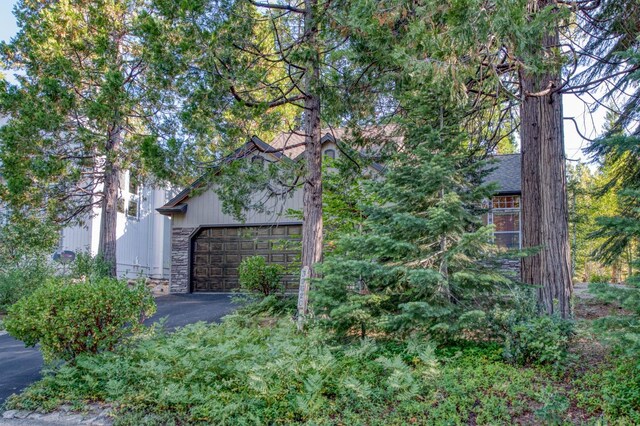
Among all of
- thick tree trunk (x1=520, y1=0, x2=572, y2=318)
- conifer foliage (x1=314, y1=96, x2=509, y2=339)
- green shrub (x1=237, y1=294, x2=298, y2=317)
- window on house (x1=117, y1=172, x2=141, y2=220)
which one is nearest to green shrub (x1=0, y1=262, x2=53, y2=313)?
window on house (x1=117, y1=172, x2=141, y2=220)

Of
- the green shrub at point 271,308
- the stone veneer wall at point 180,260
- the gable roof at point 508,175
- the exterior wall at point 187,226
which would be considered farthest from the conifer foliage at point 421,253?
the stone veneer wall at point 180,260

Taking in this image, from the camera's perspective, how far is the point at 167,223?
2084 cm

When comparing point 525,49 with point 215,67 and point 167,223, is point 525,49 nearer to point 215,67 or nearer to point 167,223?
point 215,67

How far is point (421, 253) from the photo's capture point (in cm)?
577

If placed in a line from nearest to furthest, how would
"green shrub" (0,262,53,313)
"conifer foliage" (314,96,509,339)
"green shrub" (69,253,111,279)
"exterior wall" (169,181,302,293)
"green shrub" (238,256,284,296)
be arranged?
1. "conifer foliage" (314,96,509,339)
2. "green shrub" (238,256,284,296)
3. "green shrub" (0,262,53,313)
4. "green shrub" (69,253,111,279)
5. "exterior wall" (169,181,302,293)

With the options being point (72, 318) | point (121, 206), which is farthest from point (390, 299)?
point (121, 206)

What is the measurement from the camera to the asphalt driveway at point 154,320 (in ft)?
18.3

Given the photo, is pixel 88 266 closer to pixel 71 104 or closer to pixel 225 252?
pixel 225 252

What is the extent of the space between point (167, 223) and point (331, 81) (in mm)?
15181

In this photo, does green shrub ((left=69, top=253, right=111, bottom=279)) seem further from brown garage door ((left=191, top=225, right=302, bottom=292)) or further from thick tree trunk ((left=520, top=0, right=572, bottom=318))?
thick tree trunk ((left=520, top=0, right=572, bottom=318))

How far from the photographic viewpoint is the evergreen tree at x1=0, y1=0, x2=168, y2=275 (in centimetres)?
1014

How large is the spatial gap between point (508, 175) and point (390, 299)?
370 inches

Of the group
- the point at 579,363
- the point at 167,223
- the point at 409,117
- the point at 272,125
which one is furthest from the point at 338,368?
the point at 167,223

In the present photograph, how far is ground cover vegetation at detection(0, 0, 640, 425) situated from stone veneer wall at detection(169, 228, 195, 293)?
7.86m
